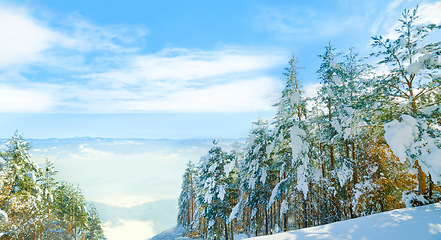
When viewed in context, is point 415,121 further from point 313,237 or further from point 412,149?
point 313,237

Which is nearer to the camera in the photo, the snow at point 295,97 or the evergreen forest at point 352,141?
the evergreen forest at point 352,141

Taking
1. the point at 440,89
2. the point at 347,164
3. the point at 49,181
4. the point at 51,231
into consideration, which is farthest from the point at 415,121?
the point at 51,231

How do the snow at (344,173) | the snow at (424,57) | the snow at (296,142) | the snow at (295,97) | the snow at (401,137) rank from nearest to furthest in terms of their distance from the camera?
1. the snow at (401,137)
2. the snow at (424,57)
3. the snow at (296,142)
4. the snow at (344,173)
5. the snow at (295,97)

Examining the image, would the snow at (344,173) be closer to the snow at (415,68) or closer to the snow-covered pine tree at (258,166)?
the snow at (415,68)

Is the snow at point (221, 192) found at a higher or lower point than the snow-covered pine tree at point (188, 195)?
higher

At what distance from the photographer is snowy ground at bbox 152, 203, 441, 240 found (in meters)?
4.76

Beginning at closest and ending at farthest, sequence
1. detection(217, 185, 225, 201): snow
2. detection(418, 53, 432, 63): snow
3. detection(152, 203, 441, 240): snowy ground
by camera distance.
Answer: detection(152, 203, 441, 240): snowy ground, detection(418, 53, 432, 63): snow, detection(217, 185, 225, 201): snow

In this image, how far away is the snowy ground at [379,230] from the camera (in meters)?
4.76

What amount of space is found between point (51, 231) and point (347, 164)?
2842cm

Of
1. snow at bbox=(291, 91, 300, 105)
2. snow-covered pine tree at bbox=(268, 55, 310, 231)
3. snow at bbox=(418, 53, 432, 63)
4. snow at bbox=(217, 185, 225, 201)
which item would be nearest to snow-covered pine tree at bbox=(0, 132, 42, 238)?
snow at bbox=(217, 185, 225, 201)

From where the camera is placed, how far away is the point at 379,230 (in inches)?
199

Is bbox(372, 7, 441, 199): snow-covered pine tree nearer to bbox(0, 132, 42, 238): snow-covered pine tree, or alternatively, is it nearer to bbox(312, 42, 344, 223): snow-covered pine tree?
bbox(312, 42, 344, 223): snow-covered pine tree

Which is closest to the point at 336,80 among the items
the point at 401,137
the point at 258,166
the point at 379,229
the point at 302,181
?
the point at 401,137

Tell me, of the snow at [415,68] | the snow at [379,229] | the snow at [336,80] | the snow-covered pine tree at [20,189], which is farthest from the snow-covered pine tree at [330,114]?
the snow-covered pine tree at [20,189]
